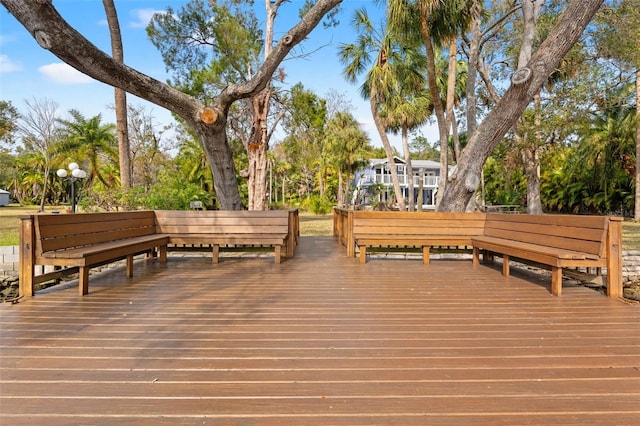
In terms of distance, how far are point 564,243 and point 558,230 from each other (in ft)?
0.74

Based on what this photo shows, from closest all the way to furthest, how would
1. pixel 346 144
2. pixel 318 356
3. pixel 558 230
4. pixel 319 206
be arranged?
pixel 318 356
pixel 558 230
pixel 319 206
pixel 346 144

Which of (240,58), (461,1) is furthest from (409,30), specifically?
(240,58)

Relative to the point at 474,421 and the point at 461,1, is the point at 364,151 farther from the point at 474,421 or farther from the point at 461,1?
the point at 474,421

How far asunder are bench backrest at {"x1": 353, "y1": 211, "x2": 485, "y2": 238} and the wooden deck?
2047 mm

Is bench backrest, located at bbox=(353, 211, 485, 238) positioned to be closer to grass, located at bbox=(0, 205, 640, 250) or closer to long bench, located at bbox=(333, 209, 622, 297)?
long bench, located at bbox=(333, 209, 622, 297)

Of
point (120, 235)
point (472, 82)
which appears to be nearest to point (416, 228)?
point (120, 235)

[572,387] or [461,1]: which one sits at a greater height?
[461,1]

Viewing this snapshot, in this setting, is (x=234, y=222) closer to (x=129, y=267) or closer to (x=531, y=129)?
(x=129, y=267)

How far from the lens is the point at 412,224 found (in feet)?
22.3

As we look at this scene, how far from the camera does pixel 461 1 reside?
388 inches

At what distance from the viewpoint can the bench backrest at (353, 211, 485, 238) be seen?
6.73 metres

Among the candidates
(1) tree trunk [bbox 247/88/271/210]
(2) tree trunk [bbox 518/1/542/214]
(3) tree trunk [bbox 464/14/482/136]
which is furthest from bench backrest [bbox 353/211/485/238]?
(3) tree trunk [bbox 464/14/482/136]

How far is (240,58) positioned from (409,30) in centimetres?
577

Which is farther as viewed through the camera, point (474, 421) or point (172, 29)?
point (172, 29)
